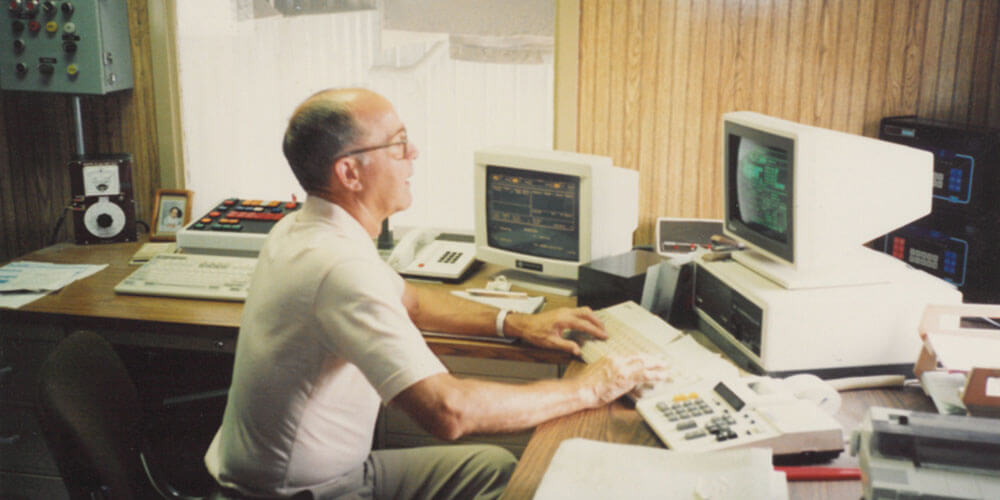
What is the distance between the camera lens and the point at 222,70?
3.55m

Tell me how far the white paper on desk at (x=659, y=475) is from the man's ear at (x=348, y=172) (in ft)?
2.25

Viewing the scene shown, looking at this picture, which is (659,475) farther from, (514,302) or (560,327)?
(514,302)

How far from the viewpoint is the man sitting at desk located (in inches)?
65.5

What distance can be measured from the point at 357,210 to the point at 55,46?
191cm

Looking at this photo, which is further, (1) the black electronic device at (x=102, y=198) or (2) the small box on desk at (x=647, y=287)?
(1) the black electronic device at (x=102, y=198)

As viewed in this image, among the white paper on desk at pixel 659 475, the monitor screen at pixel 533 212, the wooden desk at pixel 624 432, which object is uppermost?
the monitor screen at pixel 533 212

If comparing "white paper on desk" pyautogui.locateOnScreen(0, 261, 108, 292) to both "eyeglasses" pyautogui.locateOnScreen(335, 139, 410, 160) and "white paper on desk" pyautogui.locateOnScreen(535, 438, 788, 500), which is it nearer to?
"eyeglasses" pyautogui.locateOnScreen(335, 139, 410, 160)

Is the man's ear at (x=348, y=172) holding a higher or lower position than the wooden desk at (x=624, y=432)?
higher

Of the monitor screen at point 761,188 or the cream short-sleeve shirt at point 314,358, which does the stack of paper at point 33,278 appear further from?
the monitor screen at point 761,188

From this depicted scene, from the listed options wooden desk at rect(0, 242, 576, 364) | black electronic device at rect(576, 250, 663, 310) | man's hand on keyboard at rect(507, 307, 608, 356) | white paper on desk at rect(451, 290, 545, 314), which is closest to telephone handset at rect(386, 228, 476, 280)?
wooden desk at rect(0, 242, 576, 364)

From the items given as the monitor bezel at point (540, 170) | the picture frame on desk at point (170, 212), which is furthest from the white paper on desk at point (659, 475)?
the picture frame on desk at point (170, 212)

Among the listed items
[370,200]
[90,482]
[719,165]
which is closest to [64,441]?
[90,482]

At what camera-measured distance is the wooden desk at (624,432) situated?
1.58 metres

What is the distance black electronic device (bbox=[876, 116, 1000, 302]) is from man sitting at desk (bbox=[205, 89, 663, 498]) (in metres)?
1.35
